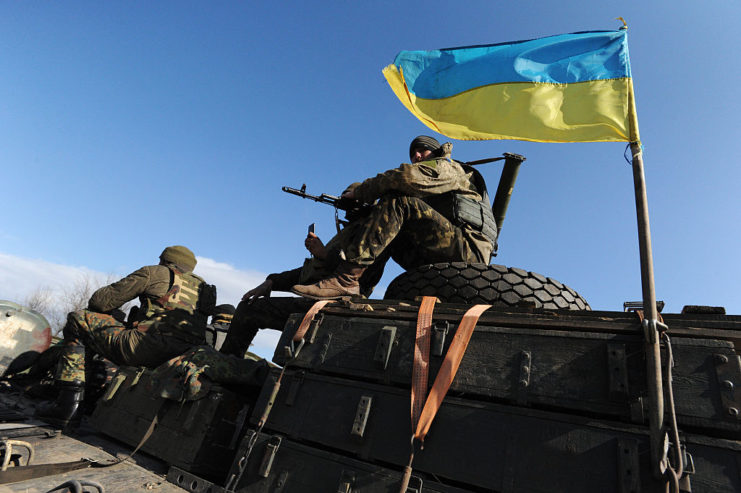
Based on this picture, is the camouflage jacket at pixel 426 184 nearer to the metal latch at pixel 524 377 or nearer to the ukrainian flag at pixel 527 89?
the ukrainian flag at pixel 527 89

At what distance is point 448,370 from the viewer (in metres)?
2.01

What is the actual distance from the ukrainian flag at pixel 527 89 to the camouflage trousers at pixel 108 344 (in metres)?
3.77

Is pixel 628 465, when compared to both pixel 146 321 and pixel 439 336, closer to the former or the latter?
pixel 439 336

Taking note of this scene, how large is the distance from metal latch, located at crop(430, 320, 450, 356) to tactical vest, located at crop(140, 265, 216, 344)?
3587 millimetres

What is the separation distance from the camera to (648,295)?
69.9 inches

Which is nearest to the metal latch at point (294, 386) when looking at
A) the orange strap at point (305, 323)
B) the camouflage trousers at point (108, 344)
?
the orange strap at point (305, 323)

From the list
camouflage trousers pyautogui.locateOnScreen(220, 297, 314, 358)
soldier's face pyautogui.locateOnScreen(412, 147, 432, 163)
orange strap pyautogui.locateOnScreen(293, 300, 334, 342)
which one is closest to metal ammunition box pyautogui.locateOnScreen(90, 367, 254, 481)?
orange strap pyautogui.locateOnScreen(293, 300, 334, 342)

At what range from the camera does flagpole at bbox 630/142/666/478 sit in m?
1.54

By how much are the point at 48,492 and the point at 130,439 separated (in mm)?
1203

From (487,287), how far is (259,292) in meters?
2.49

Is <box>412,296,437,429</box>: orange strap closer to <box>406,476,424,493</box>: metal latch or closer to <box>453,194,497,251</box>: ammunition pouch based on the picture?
<box>406,476,424,493</box>: metal latch

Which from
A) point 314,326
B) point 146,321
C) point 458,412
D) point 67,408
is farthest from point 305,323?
point 146,321

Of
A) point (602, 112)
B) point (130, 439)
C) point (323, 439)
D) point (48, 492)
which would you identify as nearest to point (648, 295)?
point (602, 112)

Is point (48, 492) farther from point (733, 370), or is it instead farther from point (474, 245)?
point (474, 245)
